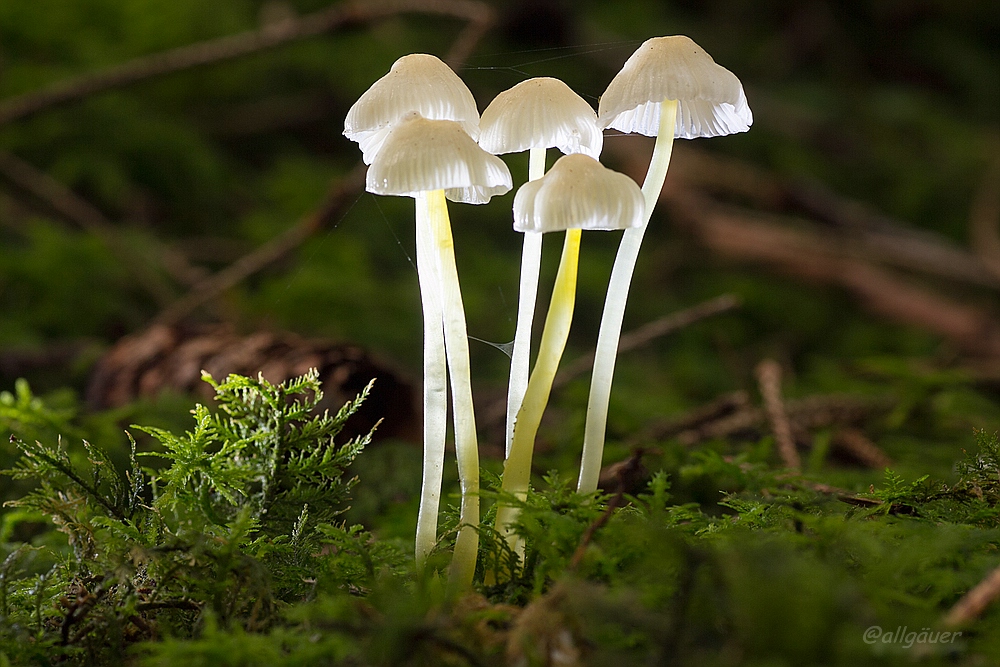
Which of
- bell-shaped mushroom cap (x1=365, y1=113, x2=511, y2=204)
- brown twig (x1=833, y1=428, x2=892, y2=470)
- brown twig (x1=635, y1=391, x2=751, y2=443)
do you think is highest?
bell-shaped mushroom cap (x1=365, y1=113, x2=511, y2=204)

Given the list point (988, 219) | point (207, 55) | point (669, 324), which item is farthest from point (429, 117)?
point (988, 219)

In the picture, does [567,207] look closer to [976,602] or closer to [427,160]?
[427,160]

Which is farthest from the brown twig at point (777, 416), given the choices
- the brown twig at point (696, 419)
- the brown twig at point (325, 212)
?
the brown twig at point (325, 212)

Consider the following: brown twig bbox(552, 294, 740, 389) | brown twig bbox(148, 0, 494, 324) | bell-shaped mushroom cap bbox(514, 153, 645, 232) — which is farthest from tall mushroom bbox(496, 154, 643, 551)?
brown twig bbox(148, 0, 494, 324)

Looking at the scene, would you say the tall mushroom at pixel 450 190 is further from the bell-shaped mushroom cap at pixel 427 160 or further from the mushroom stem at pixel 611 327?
the mushroom stem at pixel 611 327

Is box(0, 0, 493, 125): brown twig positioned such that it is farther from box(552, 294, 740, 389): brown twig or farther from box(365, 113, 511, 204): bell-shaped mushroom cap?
box(365, 113, 511, 204): bell-shaped mushroom cap

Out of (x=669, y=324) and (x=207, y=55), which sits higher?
(x=207, y=55)
